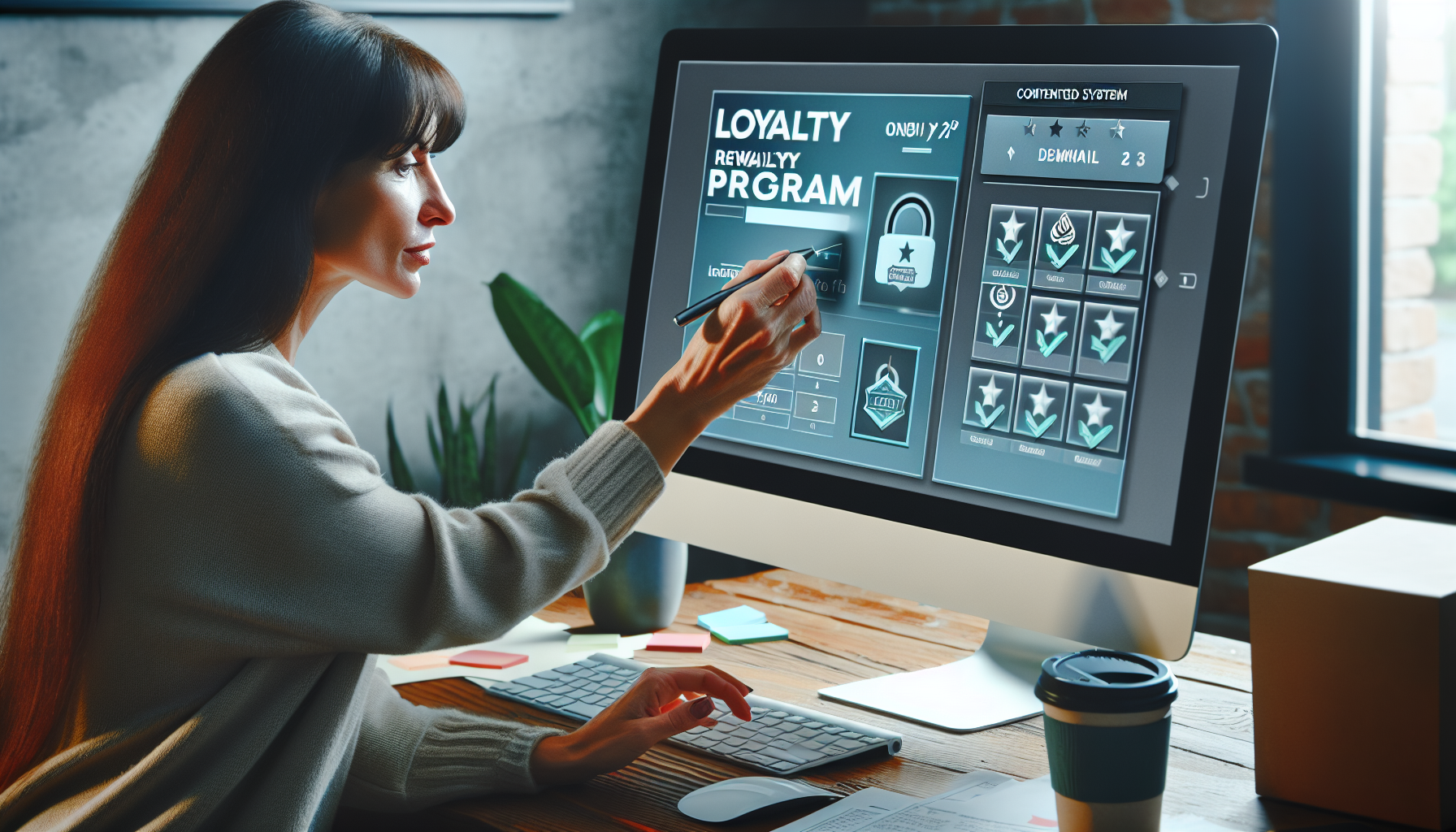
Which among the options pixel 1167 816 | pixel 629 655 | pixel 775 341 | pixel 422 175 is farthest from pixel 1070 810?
pixel 422 175

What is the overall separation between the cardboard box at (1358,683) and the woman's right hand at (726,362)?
1.26 feet

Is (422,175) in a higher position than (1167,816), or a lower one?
higher

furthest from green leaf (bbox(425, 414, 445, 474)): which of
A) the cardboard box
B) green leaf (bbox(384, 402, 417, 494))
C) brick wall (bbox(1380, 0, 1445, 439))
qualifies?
brick wall (bbox(1380, 0, 1445, 439))

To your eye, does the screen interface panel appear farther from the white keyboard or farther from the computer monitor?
the white keyboard

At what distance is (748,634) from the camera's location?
1.21 metres

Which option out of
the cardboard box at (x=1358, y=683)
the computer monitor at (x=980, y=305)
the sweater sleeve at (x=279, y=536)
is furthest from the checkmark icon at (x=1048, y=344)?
the sweater sleeve at (x=279, y=536)

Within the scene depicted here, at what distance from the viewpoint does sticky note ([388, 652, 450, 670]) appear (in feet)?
3.74

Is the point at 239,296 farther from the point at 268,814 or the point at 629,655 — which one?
the point at 629,655

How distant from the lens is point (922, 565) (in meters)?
0.98

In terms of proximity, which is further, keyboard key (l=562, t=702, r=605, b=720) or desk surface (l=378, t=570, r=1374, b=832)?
keyboard key (l=562, t=702, r=605, b=720)

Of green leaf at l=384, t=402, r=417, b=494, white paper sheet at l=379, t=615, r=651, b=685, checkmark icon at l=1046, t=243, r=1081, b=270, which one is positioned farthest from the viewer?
green leaf at l=384, t=402, r=417, b=494

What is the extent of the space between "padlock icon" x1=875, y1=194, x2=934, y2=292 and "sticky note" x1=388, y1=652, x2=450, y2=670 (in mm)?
553

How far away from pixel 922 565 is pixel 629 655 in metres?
0.33

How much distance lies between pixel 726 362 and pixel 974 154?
0.26m
